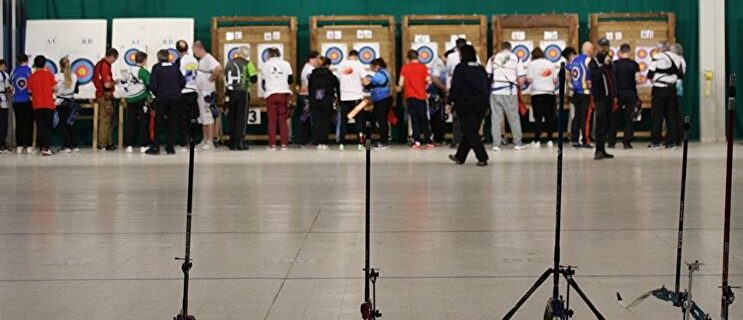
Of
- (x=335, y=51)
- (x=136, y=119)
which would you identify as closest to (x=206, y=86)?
(x=136, y=119)

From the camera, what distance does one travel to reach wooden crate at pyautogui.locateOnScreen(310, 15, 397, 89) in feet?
80.3

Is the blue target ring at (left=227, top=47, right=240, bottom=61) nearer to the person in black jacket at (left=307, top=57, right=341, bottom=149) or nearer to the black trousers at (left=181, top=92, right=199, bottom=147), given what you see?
the black trousers at (left=181, top=92, right=199, bottom=147)

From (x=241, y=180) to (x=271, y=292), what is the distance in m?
8.33

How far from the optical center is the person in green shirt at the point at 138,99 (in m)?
22.4

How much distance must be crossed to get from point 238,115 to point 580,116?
5.44 meters

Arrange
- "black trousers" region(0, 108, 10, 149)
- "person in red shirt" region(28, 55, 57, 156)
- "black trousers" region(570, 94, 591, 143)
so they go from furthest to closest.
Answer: "black trousers" region(0, 108, 10, 149) → "black trousers" region(570, 94, 591, 143) → "person in red shirt" region(28, 55, 57, 156)

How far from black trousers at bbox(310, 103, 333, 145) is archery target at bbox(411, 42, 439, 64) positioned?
6.91 feet

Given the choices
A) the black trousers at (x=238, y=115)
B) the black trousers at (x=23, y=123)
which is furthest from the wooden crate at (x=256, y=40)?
the black trousers at (x=23, y=123)

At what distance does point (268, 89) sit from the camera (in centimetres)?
2295

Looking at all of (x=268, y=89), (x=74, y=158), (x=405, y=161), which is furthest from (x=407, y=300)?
(x=268, y=89)

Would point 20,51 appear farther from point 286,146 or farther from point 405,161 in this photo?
point 405,161

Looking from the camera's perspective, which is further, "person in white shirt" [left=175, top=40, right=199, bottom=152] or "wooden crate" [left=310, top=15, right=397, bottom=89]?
"wooden crate" [left=310, top=15, right=397, bottom=89]

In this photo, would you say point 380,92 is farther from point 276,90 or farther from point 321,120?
point 276,90

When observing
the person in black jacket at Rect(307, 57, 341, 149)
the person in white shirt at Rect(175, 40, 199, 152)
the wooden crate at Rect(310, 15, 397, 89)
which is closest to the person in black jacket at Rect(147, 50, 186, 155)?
the person in white shirt at Rect(175, 40, 199, 152)
